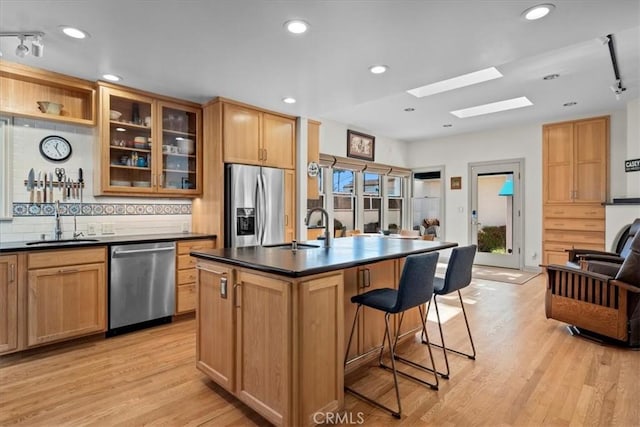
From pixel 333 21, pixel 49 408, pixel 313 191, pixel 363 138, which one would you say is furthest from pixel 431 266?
pixel 363 138

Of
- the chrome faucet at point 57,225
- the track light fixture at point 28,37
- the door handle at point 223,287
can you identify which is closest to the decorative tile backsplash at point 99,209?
the chrome faucet at point 57,225

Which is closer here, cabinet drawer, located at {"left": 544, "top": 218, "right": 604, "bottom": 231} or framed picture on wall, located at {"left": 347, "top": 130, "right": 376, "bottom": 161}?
cabinet drawer, located at {"left": 544, "top": 218, "right": 604, "bottom": 231}

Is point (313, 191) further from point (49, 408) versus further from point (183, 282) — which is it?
point (49, 408)

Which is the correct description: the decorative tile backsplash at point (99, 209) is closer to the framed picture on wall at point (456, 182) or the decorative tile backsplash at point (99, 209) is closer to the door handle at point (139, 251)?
the door handle at point (139, 251)

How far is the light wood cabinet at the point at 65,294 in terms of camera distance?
2.82 metres

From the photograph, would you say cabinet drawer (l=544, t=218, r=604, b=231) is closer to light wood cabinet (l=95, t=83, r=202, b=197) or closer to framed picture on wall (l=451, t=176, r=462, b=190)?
framed picture on wall (l=451, t=176, r=462, b=190)

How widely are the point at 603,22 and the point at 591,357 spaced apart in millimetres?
2516

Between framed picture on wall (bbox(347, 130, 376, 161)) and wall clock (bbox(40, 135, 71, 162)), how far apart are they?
4296mm

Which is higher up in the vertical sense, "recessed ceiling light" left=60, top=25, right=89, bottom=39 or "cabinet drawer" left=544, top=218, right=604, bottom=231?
"recessed ceiling light" left=60, top=25, right=89, bottom=39

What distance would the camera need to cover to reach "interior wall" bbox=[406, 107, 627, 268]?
215 inches

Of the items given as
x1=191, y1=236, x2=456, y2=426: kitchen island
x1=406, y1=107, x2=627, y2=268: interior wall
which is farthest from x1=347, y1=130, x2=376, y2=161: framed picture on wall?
x1=191, y1=236, x2=456, y2=426: kitchen island

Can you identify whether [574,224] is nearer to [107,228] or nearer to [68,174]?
[107,228]

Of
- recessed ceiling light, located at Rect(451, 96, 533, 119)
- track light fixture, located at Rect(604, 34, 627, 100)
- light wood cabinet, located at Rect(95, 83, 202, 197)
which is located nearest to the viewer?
track light fixture, located at Rect(604, 34, 627, 100)

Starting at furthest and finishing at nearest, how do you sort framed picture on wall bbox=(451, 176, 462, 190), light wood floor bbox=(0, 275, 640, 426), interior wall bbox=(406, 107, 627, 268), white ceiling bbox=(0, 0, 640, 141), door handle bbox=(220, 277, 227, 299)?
framed picture on wall bbox=(451, 176, 462, 190), interior wall bbox=(406, 107, 627, 268), white ceiling bbox=(0, 0, 640, 141), door handle bbox=(220, 277, 227, 299), light wood floor bbox=(0, 275, 640, 426)
